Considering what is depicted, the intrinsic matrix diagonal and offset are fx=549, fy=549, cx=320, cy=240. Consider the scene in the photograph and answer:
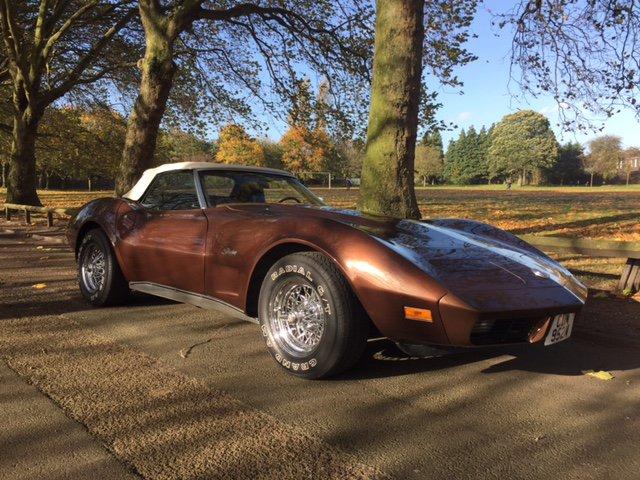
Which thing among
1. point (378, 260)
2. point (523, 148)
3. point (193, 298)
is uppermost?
point (523, 148)

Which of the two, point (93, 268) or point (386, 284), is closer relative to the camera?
point (386, 284)

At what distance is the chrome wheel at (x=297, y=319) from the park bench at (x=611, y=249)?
3.52 m

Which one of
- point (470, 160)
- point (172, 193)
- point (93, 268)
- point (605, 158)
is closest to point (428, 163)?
point (470, 160)

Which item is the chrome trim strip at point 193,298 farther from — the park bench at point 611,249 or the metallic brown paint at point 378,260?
the park bench at point 611,249

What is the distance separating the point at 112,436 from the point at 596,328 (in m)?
3.81

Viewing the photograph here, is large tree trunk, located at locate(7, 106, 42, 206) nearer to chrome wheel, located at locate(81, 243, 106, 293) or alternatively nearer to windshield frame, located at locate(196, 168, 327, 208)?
chrome wheel, located at locate(81, 243, 106, 293)

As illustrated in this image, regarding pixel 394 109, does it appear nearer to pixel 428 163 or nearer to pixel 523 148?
pixel 523 148

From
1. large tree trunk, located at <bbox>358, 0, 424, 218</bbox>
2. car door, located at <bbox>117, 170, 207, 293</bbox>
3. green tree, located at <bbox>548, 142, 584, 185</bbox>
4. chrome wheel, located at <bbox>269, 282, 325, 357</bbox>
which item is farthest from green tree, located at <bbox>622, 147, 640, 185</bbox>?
chrome wheel, located at <bbox>269, 282, 325, 357</bbox>

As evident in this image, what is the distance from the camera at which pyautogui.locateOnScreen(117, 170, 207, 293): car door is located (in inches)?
162

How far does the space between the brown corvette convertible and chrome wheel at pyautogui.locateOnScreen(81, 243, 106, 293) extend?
0.46 meters

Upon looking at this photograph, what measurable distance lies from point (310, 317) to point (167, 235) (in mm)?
1610

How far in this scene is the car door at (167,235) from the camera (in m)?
4.11

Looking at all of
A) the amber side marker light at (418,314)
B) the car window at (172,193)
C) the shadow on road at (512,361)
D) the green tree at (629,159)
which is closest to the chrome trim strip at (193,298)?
the car window at (172,193)

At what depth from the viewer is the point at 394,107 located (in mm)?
6617
